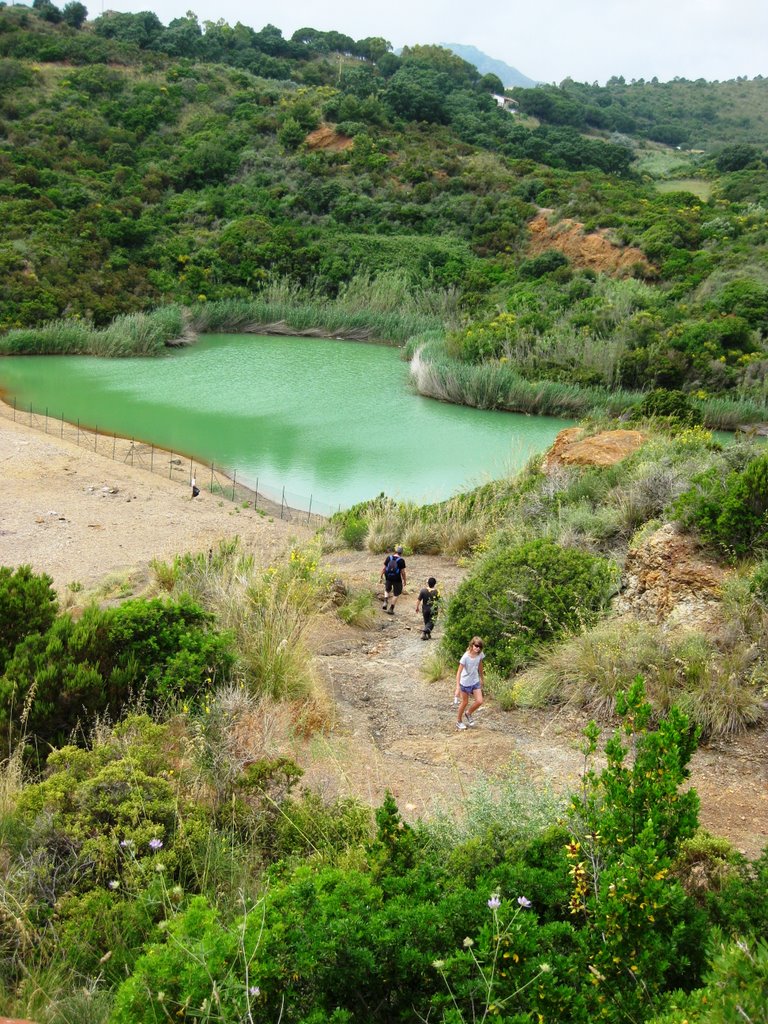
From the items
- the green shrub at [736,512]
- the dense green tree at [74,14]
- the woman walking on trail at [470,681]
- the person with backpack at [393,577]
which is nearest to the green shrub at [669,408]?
the person with backpack at [393,577]

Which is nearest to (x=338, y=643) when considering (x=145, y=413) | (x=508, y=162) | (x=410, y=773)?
(x=410, y=773)

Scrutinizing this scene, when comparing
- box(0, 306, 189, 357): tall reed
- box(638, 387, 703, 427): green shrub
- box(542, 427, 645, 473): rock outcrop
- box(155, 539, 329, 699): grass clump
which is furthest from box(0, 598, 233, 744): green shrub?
box(0, 306, 189, 357): tall reed

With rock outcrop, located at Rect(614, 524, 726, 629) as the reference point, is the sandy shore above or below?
below

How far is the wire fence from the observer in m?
15.2

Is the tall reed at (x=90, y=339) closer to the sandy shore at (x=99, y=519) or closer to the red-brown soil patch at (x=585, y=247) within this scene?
the sandy shore at (x=99, y=519)

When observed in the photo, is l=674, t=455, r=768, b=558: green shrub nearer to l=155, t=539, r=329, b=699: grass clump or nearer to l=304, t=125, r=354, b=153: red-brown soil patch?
l=155, t=539, r=329, b=699: grass clump

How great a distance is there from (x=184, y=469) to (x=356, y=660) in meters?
9.62

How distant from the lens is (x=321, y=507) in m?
15.4

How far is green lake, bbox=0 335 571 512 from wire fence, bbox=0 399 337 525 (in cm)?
15

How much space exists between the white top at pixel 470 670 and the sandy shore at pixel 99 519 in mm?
4010

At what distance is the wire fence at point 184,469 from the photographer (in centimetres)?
1516

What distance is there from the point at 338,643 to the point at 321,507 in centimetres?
688

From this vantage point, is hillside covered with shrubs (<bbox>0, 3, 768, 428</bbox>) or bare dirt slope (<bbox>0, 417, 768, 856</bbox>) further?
hillside covered with shrubs (<bbox>0, 3, 768, 428</bbox>)

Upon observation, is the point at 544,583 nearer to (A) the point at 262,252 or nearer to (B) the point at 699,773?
(B) the point at 699,773
